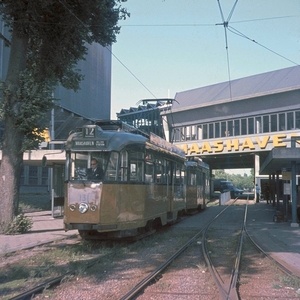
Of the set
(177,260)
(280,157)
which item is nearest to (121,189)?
(177,260)

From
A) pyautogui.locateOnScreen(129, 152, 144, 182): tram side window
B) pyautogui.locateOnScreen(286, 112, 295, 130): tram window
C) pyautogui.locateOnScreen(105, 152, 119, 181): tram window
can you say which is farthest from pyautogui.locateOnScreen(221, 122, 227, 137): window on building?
pyautogui.locateOnScreen(105, 152, 119, 181): tram window

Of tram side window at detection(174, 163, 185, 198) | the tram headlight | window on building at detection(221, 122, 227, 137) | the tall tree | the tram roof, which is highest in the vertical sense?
the tram roof

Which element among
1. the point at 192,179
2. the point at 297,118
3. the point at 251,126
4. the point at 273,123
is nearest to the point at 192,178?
the point at 192,179

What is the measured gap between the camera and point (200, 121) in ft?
143

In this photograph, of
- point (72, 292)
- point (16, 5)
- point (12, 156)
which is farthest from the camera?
point (12, 156)

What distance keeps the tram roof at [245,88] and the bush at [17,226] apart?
2307 cm

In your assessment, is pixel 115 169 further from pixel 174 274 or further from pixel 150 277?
pixel 150 277

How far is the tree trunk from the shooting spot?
13656 millimetres

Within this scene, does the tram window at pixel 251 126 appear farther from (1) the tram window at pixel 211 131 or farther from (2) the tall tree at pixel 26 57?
(2) the tall tree at pixel 26 57

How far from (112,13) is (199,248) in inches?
330

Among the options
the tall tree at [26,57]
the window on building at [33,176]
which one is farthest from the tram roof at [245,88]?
the tall tree at [26,57]

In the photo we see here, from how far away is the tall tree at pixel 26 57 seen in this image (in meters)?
13.2

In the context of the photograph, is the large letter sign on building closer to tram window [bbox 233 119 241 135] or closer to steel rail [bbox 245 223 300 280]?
tram window [bbox 233 119 241 135]

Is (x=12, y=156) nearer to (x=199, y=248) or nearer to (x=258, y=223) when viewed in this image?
(x=199, y=248)
